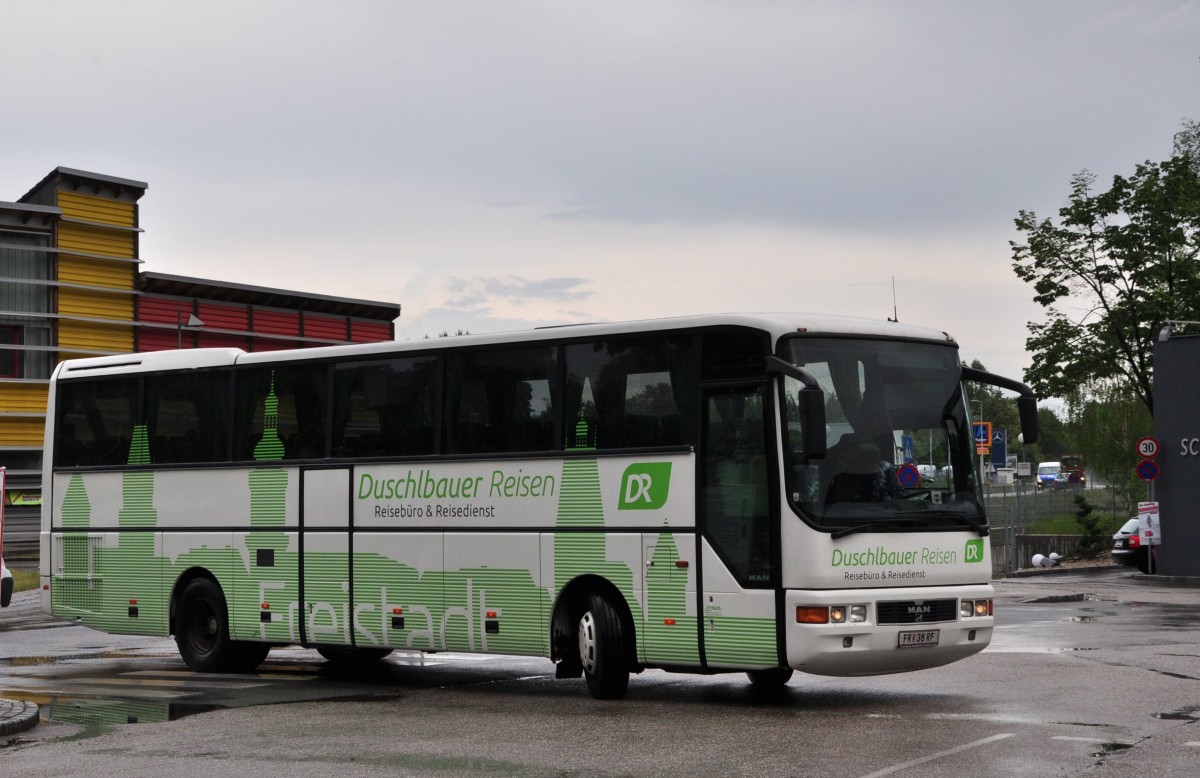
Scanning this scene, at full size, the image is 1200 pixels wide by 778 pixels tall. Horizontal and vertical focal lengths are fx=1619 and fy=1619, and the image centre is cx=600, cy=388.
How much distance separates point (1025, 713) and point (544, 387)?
16.4 feet

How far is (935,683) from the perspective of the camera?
1488 centimetres

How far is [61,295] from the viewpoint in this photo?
46281mm

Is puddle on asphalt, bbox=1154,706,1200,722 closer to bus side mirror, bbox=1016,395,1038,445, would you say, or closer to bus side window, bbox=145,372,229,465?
bus side mirror, bbox=1016,395,1038,445

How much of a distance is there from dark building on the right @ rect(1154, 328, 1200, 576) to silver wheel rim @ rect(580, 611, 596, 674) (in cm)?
2489

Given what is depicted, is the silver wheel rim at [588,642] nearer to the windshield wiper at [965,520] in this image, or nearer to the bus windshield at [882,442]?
the bus windshield at [882,442]

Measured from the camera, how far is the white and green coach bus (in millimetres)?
12812

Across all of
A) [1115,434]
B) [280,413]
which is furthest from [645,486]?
[1115,434]

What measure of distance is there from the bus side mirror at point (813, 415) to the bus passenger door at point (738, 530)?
84 cm

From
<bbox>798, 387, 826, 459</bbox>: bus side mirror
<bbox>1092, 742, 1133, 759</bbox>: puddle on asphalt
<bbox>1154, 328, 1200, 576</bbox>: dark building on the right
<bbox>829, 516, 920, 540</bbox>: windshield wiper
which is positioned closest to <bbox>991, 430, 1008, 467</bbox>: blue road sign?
<bbox>1154, 328, 1200, 576</bbox>: dark building on the right

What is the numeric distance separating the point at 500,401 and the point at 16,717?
4.93 m

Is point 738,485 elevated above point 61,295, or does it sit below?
below

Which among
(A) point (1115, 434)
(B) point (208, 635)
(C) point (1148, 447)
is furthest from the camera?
(A) point (1115, 434)

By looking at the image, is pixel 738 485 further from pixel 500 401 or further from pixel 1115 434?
pixel 1115 434

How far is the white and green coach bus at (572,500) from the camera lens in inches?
504
